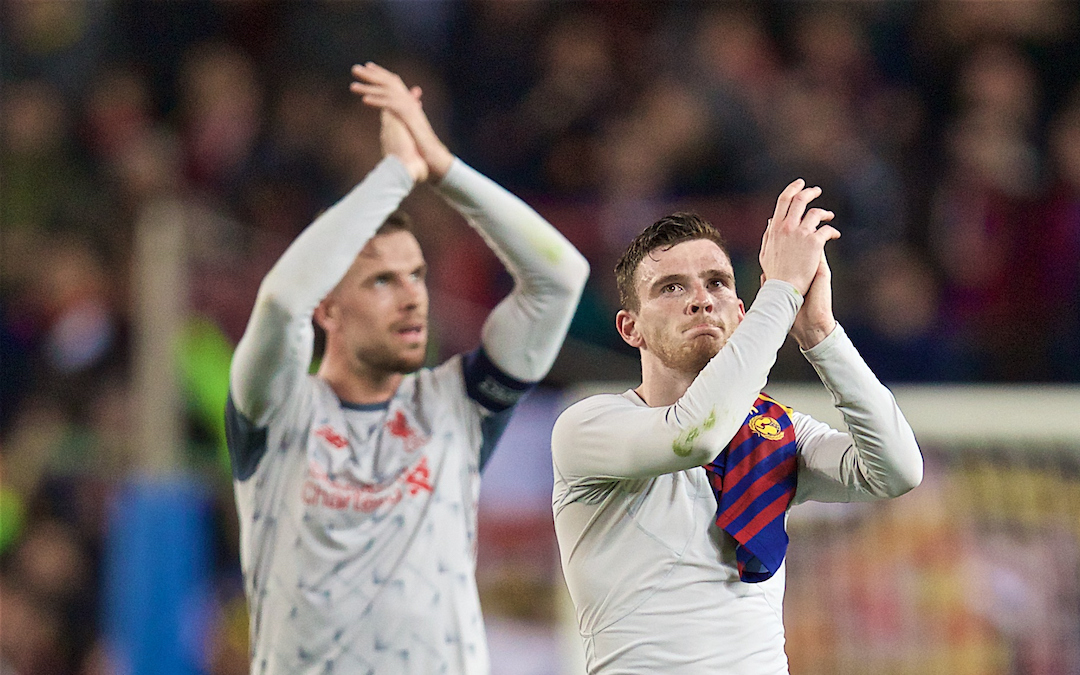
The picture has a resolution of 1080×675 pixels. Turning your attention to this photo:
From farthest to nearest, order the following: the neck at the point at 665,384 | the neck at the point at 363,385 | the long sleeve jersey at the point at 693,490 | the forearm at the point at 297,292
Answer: the neck at the point at 363,385 → the forearm at the point at 297,292 → the neck at the point at 665,384 → the long sleeve jersey at the point at 693,490

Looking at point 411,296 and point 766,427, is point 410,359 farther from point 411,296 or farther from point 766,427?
point 766,427

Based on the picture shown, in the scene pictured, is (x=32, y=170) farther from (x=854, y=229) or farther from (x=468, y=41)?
(x=854, y=229)

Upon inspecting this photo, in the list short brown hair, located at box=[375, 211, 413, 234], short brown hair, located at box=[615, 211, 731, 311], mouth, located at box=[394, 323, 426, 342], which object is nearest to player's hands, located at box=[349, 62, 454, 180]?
short brown hair, located at box=[375, 211, 413, 234]

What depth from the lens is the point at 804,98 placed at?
8.41 m

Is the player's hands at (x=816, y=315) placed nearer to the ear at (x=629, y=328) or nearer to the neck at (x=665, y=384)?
the neck at (x=665, y=384)

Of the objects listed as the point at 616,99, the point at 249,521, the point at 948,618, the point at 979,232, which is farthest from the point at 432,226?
the point at 249,521

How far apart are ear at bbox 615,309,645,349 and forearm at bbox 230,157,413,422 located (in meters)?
0.95

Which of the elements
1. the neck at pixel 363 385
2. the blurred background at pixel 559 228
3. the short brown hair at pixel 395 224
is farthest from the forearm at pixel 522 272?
the blurred background at pixel 559 228

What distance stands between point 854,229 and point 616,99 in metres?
2.08

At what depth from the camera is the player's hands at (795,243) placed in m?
2.75

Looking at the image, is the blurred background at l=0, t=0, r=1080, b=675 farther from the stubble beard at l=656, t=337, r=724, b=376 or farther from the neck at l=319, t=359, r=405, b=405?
the stubble beard at l=656, t=337, r=724, b=376

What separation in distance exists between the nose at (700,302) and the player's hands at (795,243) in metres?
0.14

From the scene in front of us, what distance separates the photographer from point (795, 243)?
2.77m

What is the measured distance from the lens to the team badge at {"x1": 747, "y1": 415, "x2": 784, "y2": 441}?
9.68 ft
